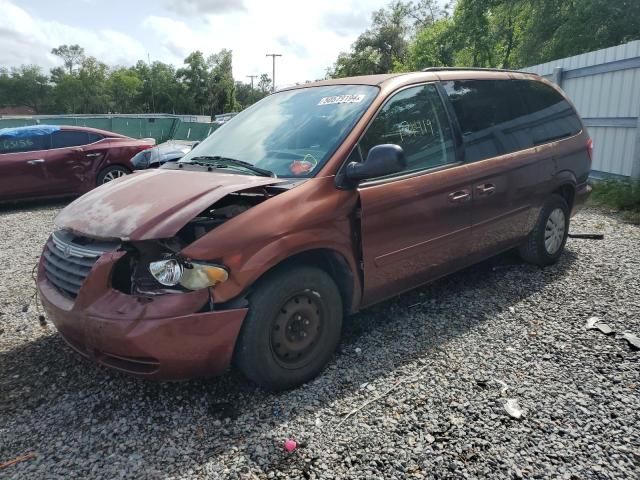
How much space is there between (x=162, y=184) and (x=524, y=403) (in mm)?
2483

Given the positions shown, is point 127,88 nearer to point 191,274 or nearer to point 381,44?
point 381,44

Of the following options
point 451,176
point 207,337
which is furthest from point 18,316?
point 451,176

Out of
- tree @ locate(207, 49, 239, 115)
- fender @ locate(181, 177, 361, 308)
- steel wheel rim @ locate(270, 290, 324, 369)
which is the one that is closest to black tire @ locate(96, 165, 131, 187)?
fender @ locate(181, 177, 361, 308)

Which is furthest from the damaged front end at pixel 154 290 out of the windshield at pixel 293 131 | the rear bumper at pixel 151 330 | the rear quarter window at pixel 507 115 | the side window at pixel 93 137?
the side window at pixel 93 137

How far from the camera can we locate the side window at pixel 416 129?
11.1ft

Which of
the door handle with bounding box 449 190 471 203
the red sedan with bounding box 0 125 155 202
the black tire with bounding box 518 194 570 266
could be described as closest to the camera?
the door handle with bounding box 449 190 471 203

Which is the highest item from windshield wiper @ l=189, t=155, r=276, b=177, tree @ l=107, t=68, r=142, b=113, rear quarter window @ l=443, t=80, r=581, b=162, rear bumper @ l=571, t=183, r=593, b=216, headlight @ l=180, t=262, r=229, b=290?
tree @ l=107, t=68, r=142, b=113

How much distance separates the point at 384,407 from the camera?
2779 mm

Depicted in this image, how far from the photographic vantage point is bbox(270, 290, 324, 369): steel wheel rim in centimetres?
284

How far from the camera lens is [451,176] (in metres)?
3.68

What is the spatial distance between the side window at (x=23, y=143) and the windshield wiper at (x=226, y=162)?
6.98m

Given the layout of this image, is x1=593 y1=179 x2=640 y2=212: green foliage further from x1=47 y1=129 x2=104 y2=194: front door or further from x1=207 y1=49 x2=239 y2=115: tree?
x1=207 y1=49 x2=239 y2=115: tree

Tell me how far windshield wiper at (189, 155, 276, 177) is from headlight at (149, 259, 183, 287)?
0.87 metres

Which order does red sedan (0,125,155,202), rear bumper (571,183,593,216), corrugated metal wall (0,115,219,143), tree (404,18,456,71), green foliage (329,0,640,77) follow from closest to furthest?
rear bumper (571,183,593,216)
red sedan (0,125,155,202)
green foliage (329,0,640,77)
corrugated metal wall (0,115,219,143)
tree (404,18,456,71)
